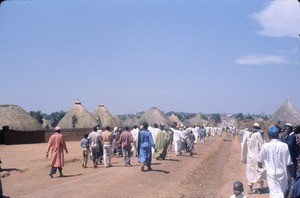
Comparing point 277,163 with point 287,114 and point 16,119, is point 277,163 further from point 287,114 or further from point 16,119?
point 16,119

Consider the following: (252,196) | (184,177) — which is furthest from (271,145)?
(184,177)

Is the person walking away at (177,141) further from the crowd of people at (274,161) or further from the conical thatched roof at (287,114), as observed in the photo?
the conical thatched roof at (287,114)

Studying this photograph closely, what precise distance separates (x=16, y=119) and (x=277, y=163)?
36960mm

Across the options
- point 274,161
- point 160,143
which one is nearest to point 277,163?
point 274,161

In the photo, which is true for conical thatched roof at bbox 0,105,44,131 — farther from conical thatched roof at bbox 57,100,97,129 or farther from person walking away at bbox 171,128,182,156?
person walking away at bbox 171,128,182,156

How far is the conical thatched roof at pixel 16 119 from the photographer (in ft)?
138

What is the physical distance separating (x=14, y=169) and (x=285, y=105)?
91.7 feet

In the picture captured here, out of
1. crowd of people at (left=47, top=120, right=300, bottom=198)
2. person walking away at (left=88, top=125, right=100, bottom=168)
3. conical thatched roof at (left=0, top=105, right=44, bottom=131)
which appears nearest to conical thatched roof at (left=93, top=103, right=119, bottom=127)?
conical thatched roof at (left=0, top=105, right=44, bottom=131)

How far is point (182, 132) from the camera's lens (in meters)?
28.4

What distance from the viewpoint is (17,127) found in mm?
42438

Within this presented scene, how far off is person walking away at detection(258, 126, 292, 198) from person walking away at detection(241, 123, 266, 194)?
9.55 feet

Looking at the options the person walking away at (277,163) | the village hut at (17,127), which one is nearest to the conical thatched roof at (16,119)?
the village hut at (17,127)

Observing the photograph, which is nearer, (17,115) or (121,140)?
(121,140)

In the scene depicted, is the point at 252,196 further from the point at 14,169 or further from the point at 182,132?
the point at 182,132
